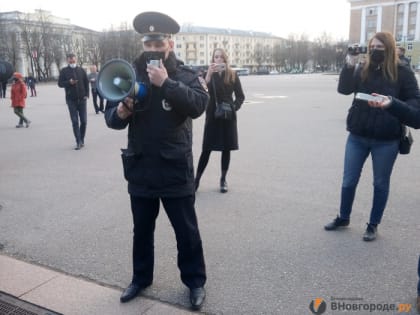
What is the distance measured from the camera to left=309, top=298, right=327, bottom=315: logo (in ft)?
9.94

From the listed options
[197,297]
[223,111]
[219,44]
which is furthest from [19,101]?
[219,44]

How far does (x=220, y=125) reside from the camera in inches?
227

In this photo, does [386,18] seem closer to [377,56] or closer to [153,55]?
[377,56]

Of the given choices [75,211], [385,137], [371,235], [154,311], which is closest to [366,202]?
[371,235]

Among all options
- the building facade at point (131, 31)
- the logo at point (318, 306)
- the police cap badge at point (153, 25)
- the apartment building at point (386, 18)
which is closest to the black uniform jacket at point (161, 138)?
the police cap badge at point (153, 25)

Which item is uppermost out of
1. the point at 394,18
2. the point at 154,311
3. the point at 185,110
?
the point at 394,18

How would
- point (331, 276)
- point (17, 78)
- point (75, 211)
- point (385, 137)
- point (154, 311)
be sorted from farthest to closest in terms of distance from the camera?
point (17, 78)
point (75, 211)
point (385, 137)
point (331, 276)
point (154, 311)

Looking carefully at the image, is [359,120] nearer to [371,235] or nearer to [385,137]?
[385,137]

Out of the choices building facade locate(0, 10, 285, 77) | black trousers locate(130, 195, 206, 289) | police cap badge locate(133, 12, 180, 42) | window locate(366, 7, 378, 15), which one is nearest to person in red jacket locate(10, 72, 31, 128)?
black trousers locate(130, 195, 206, 289)

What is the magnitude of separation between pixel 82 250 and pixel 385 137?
3.11 metres

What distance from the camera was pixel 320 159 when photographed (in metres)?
7.70

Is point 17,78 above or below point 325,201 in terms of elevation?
above

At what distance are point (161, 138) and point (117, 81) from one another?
1.58 feet

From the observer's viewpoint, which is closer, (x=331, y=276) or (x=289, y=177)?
(x=331, y=276)
